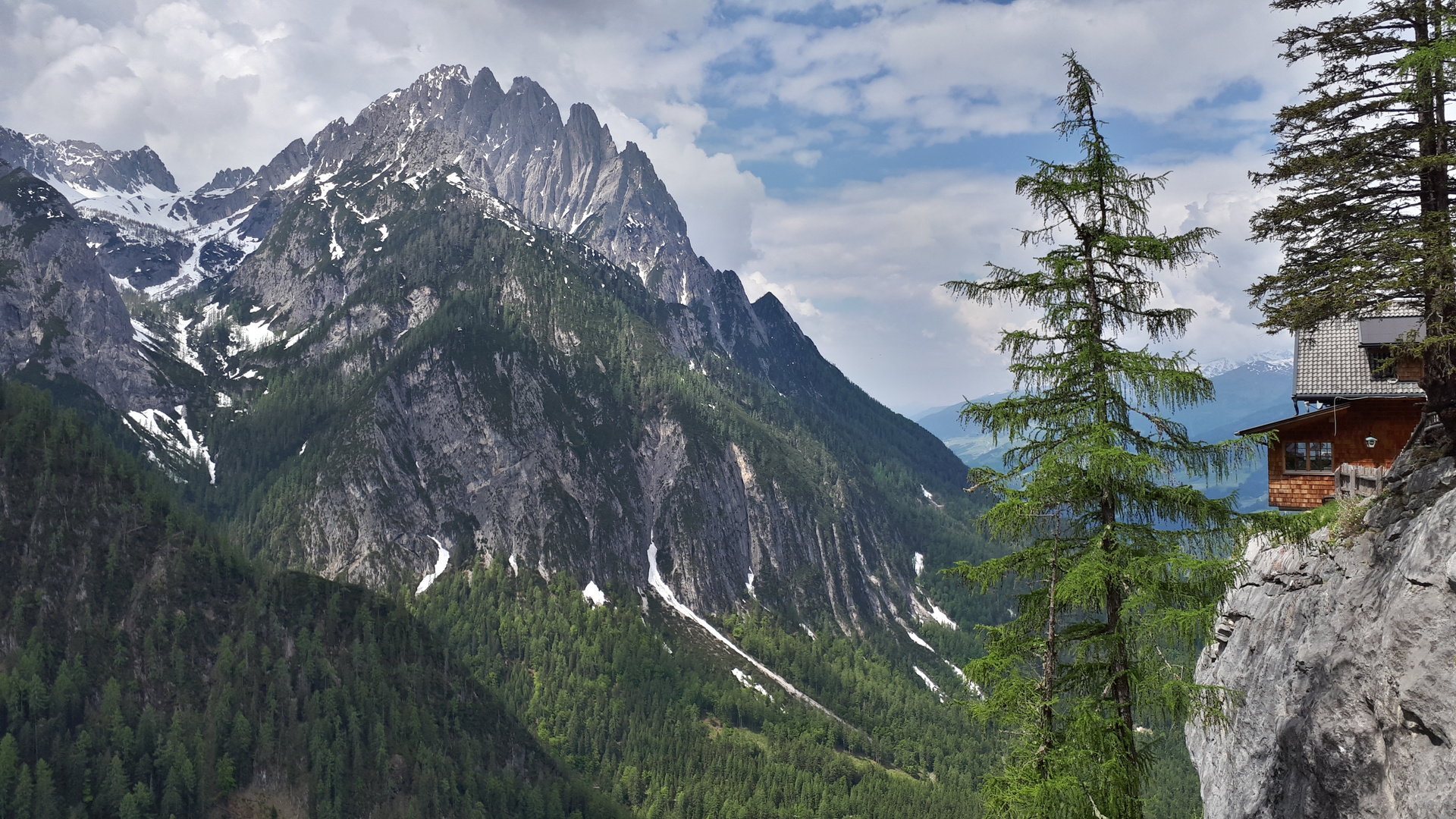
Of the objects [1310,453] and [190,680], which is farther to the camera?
[190,680]

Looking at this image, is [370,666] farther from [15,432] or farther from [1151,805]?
[1151,805]

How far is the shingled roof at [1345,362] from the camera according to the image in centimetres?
3141

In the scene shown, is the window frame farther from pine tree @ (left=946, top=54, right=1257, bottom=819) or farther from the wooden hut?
pine tree @ (left=946, top=54, right=1257, bottom=819)

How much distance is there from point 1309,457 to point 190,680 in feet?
465

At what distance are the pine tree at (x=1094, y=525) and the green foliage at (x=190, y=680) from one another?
122 meters

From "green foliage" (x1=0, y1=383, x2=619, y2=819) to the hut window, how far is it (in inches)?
4838

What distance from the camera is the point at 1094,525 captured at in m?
19.5

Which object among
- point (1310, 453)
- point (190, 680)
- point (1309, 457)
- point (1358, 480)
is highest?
point (1310, 453)

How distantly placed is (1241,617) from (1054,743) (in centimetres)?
1729

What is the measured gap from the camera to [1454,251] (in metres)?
20.3

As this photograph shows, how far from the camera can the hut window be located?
3328 centimetres

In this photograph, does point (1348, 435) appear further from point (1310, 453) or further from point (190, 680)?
point (190, 680)

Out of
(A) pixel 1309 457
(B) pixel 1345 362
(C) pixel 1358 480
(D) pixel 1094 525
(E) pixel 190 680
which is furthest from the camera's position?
(E) pixel 190 680

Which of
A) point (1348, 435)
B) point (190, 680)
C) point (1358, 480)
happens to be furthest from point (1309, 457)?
point (190, 680)
